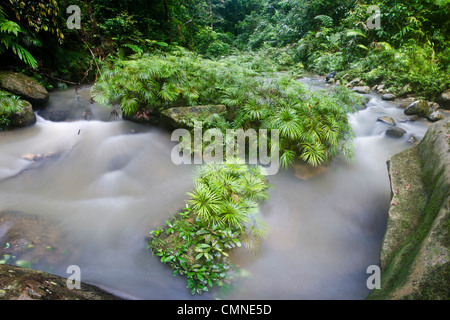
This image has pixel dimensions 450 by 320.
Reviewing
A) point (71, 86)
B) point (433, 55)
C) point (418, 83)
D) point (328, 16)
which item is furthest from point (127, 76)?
point (328, 16)

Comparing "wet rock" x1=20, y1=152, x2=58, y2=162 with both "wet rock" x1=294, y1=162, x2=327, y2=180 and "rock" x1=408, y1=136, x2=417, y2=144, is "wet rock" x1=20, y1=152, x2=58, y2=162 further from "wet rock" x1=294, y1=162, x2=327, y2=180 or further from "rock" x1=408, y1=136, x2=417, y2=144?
"rock" x1=408, y1=136, x2=417, y2=144

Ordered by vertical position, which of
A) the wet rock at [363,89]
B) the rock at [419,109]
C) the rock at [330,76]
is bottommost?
the rock at [419,109]

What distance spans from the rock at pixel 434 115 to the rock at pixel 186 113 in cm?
539

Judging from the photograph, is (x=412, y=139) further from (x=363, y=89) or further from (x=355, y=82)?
(x=355, y=82)

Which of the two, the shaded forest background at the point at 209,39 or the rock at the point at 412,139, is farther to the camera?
the shaded forest background at the point at 209,39

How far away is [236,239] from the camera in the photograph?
266cm

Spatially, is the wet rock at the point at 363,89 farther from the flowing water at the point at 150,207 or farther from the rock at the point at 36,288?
the rock at the point at 36,288

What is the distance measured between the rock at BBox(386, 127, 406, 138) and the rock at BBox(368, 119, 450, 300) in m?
2.06

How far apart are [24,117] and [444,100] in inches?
411

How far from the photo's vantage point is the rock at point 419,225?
5.29 ft

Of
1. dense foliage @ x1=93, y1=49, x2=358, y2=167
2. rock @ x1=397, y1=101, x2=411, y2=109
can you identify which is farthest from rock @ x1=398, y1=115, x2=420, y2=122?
dense foliage @ x1=93, y1=49, x2=358, y2=167

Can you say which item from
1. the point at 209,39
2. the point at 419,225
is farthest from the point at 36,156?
the point at 209,39

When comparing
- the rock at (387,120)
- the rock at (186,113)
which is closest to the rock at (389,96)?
the rock at (387,120)

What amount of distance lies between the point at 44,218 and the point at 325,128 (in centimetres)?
465
